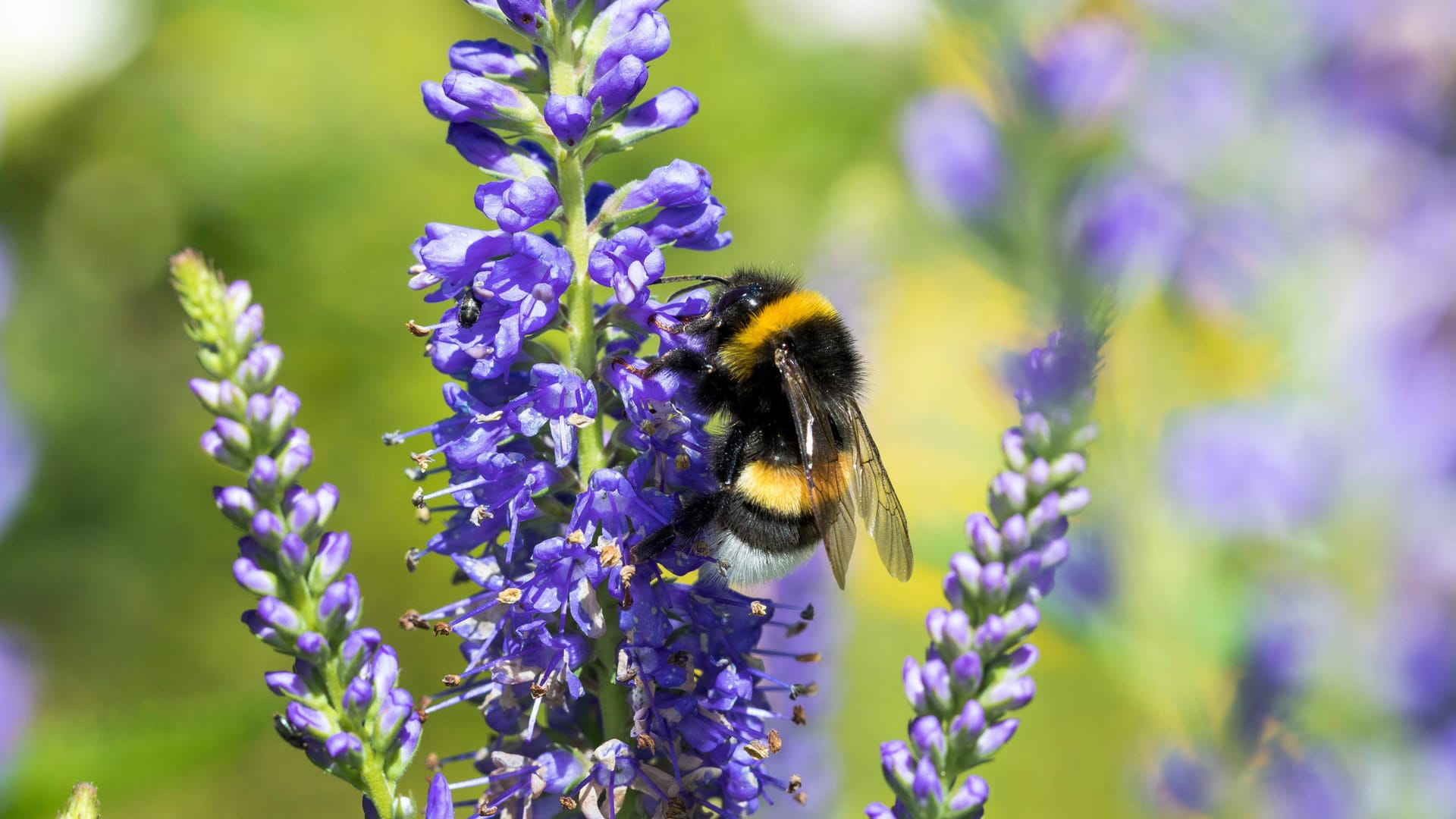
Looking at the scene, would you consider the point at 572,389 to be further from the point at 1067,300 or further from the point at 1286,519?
the point at 1286,519

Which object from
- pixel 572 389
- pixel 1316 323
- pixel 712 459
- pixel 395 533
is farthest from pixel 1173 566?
pixel 395 533

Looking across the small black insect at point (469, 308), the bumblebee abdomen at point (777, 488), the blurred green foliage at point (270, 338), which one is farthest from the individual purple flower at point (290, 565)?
the blurred green foliage at point (270, 338)

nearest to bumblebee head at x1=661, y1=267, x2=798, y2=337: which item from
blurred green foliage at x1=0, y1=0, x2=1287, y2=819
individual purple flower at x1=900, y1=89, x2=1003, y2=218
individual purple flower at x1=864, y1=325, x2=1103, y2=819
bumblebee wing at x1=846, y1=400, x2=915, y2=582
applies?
bumblebee wing at x1=846, y1=400, x2=915, y2=582

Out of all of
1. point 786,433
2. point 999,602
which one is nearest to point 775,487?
point 786,433

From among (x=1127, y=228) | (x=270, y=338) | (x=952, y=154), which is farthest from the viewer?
(x=270, y=338)

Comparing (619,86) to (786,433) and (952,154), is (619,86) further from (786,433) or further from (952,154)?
(952,154)

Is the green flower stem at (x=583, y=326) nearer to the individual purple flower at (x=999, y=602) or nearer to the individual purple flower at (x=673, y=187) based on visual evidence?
the individual purple flower at (x=673, y=187)

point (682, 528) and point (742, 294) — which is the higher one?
point (742, 294)
